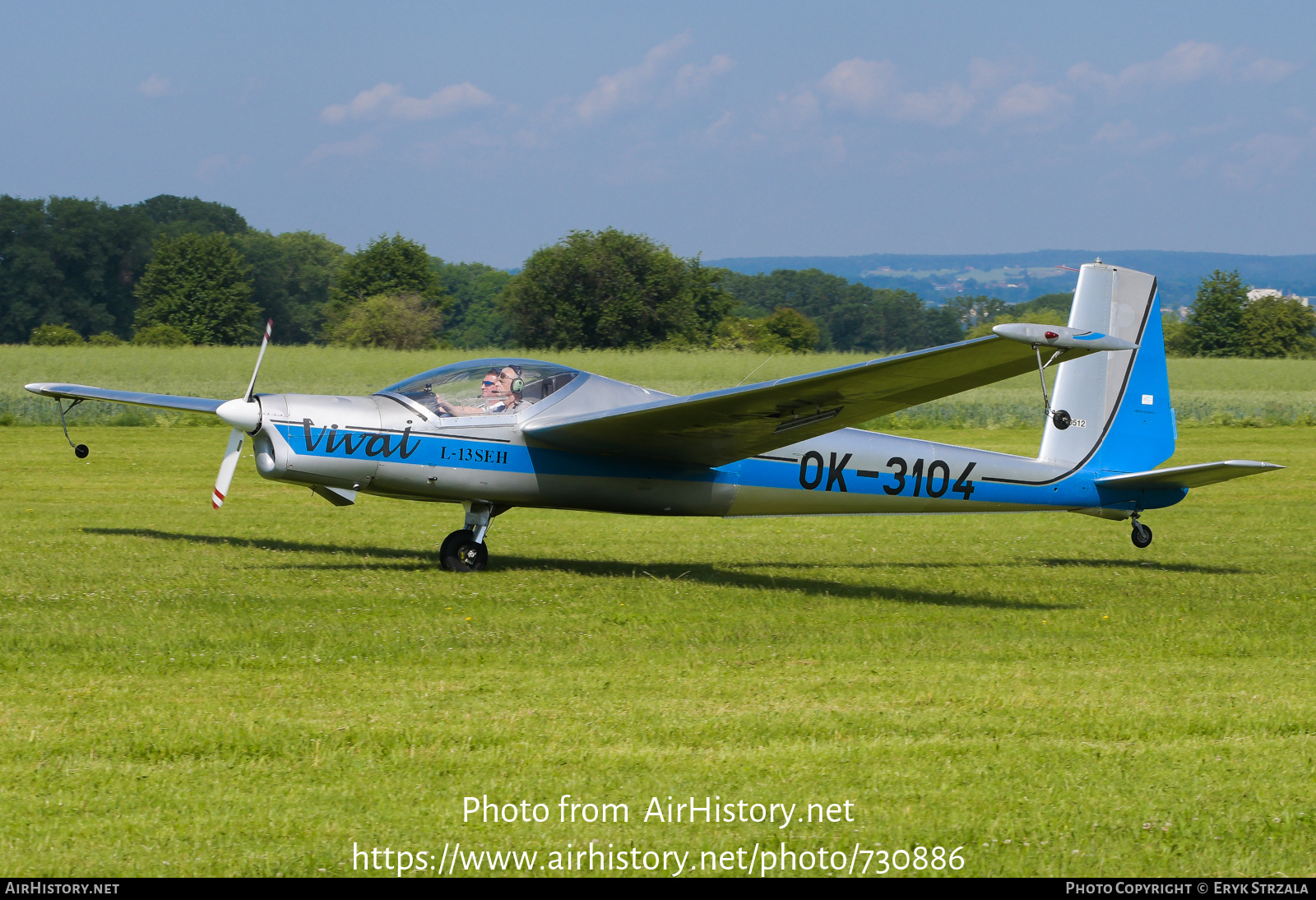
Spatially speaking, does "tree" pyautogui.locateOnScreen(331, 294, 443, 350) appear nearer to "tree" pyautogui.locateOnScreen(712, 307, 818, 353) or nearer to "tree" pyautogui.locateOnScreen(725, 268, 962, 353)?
"tree" pyautogui.locateOnScreen(712, 307, 818, 353)

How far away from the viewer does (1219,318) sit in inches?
3356

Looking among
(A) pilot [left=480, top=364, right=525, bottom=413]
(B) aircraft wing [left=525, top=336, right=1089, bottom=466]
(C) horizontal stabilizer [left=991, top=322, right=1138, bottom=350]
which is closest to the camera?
(C) horizontal stabilizer [left=991, top=322, right=1138, bottom=350]

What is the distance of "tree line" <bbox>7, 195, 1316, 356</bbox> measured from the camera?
2908 inches

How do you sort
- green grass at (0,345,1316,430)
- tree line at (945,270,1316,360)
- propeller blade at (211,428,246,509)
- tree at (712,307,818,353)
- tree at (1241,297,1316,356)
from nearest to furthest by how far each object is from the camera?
propeller blade at (211,428,246,509) → green grass at (0,345,1316,430) → tree at (712,307,818,353) → tree at (1241,297,1316,356) → tree line at (945,270,1316,360)

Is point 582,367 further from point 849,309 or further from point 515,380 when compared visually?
point 849,309

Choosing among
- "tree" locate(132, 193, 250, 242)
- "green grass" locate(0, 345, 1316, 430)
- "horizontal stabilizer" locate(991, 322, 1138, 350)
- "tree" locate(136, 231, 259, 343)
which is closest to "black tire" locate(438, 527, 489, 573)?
"horizontal stabilizer" locate(991, 322, 1138, 350)

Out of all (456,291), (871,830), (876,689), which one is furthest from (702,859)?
(456,291)

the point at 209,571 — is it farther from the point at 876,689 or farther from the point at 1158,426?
the point at 1158,426

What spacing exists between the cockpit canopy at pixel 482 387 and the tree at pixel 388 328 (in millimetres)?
58132

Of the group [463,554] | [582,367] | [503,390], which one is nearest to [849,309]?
[582,367]

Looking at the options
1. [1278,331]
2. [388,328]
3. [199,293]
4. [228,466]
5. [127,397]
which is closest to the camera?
[228,466]

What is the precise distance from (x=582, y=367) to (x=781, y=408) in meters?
36.8

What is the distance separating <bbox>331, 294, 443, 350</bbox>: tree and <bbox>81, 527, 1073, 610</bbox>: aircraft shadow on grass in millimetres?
55782
